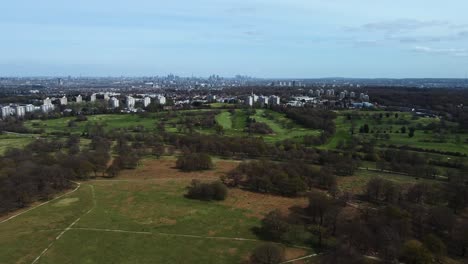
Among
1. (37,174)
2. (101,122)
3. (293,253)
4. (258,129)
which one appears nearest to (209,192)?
(293,253)

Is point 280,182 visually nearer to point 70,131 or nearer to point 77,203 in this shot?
point 77,203

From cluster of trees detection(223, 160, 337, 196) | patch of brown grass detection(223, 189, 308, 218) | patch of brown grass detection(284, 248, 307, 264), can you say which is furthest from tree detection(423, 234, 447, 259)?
Answer: cluster of trees detection(223, 160, 337, 196)

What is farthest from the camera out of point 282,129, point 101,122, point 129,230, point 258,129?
point 101,122

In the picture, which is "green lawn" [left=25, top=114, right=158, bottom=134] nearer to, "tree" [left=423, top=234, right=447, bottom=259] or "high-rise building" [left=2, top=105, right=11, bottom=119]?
"high-rise building" [left=2, top=105, right=11, bottom=119]

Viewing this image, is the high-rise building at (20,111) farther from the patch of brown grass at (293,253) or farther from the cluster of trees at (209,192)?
the patch of brown grass at (293,253)

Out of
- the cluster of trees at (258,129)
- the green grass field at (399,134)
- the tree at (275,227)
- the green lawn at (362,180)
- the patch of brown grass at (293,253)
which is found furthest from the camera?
the cluster of trees at (258,129)

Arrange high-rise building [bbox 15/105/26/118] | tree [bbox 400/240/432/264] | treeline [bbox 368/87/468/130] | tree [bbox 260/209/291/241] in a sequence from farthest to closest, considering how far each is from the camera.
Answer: high-rise building [bbox 15/105/26/118]
treeline [bbox 368/87/468/130]
tree [bbox 260/209/291/241]
tree [bbox 400/240/432/264]

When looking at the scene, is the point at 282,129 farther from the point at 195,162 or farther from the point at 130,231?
the point at 130,231

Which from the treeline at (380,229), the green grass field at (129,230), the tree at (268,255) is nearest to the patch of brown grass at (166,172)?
the green grass field at (129,230)
